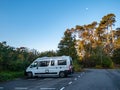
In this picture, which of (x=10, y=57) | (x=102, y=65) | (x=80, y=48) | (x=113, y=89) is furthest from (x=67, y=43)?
(x=113, y=89)

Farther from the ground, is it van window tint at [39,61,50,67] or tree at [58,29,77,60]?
tree at [58,29,77,60]

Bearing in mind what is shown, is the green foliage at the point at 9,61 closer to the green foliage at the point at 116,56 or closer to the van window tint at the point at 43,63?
the van window tint at the point at 43,63

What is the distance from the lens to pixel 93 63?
84.7 m

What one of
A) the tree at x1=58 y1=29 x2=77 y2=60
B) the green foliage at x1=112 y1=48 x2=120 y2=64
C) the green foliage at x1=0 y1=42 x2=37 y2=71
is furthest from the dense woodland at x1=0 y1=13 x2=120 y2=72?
the green foliage at x1=0 y1=42 x2=37 y2=71

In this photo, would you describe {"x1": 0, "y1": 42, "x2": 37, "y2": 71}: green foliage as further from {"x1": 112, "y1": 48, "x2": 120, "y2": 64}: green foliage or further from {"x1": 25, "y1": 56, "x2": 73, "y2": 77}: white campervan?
{"x1": 112, "y1": 48, "x2": 120, "y2": 64}: green foliage

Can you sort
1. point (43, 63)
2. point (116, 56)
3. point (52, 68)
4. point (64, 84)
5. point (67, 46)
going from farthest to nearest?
1. point (116, 56)
2. point (67, 46)
3. point (43, 63)
4. point (52, 68)
5. point (64, 84)

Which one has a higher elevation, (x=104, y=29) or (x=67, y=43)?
(x=104, y=29)

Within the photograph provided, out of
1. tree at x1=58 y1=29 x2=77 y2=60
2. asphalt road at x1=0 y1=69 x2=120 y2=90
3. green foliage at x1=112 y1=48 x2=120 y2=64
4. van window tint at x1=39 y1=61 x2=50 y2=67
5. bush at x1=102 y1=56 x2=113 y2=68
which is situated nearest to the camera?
asphalt road at x1=0 y1=69 x2=120 y2=90

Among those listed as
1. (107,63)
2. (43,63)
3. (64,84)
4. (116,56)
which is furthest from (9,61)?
(116,56)

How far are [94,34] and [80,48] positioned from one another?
23.0 feet

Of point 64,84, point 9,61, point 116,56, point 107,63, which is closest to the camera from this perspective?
point 64,84

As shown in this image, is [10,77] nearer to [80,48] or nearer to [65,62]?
[65,62]

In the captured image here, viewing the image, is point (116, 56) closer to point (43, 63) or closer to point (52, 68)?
point (43, 63)

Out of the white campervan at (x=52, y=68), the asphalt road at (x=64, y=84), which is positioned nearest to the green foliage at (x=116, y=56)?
the white campervan at (x=52, y=68)
